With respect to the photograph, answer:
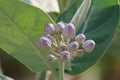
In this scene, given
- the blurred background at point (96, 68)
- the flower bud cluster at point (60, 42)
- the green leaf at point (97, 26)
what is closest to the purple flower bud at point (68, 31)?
the flower bud cluster at point (60, 42)

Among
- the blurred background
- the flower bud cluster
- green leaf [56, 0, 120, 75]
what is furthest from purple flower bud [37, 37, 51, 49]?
the blurred background

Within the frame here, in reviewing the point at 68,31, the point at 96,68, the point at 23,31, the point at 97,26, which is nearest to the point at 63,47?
the point at 68,31

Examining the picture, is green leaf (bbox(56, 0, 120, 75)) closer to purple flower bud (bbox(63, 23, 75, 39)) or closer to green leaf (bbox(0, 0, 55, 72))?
green leaf (bbox(0, 0, 55, 72))

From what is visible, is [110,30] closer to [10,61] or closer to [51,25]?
[51,25]

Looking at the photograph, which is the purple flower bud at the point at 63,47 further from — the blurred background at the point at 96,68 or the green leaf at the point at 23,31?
the blurred background at the point at 96,68

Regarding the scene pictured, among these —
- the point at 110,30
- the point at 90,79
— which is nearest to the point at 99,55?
the point at 110,30
